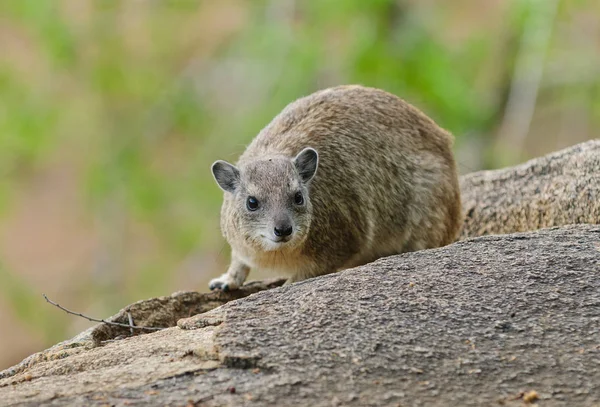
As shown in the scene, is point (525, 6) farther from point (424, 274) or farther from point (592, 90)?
point (424, 274)

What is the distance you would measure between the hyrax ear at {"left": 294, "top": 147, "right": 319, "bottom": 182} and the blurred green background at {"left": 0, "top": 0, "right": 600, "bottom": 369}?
4958 mm

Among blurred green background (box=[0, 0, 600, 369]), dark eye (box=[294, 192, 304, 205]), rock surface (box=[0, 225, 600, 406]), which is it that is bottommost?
rock surface (box=[0, 225, 600, 406])

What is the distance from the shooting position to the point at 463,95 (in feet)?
39.1

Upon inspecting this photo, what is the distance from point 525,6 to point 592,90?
88.2 inches

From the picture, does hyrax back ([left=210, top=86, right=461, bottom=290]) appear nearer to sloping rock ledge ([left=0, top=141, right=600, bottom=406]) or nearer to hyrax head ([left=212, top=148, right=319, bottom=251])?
hyrax head ([left=212, top=148, right=319, bottom=251])


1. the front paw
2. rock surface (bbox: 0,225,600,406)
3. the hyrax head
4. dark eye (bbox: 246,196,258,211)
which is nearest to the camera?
rock surface (bbox: 0,225,600,406)

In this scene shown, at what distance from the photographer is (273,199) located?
5.87m

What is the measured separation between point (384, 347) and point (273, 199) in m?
2.30

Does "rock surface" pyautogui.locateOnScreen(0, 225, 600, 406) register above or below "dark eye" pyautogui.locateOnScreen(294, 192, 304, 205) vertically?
below

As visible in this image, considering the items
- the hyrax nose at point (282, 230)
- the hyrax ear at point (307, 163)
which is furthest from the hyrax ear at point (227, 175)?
the hyrax nose at point (282, 230)

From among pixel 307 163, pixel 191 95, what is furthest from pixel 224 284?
pixel 191 95

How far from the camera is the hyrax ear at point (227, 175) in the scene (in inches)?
244

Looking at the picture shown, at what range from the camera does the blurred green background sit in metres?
11.7

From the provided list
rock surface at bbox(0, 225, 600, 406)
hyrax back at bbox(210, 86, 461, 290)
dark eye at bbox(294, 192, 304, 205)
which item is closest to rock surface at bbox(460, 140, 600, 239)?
hyrax back at bbox(210, 86, 461, 290)
